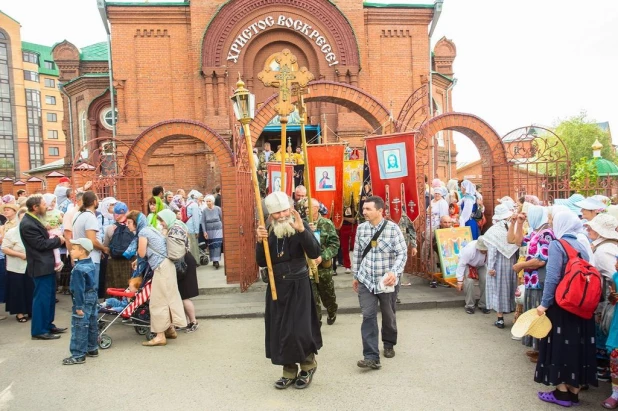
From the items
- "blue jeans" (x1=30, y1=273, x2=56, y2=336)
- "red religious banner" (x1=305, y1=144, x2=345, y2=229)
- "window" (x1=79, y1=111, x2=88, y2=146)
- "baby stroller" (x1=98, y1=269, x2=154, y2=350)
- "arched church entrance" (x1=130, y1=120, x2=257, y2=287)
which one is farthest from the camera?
"window" (x1=79, y1=111, x2=88, y2=146)

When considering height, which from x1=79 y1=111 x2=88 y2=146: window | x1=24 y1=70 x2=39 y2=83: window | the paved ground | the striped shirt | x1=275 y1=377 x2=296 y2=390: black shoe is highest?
x1=24 y1=70 x2=39 y2=83: window

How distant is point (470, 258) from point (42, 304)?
6.36 meters

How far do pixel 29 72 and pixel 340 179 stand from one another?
6698 centimetres

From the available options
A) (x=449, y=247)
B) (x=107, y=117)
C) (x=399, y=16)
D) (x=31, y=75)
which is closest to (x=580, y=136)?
(x=399, y=16)

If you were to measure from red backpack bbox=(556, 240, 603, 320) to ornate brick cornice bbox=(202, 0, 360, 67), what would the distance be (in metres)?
16.0

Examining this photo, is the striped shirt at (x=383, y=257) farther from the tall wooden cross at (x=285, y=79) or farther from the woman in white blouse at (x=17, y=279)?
the woman in white blouse at (x=17, y=279)

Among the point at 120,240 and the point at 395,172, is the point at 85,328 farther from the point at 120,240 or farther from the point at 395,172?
the point at 395,172

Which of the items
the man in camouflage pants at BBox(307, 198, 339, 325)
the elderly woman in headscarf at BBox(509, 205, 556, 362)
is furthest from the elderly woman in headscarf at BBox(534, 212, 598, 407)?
the man in camouflage pants at BBox(307, 198, 339, 325)

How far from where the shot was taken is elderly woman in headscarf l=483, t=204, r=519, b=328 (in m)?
7.02

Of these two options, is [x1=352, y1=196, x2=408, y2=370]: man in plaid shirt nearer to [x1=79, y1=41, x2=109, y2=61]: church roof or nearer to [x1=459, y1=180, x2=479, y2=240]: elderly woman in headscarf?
[x1=459, y1=180, x2=479, y2=240]: elderly woman in headscarf

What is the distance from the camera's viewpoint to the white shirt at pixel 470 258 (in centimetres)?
765

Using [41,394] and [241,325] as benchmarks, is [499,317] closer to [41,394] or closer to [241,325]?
[241,325]

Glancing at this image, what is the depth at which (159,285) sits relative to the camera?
6.66 metres

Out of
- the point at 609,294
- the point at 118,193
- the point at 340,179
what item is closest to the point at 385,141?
the point at 340,179
